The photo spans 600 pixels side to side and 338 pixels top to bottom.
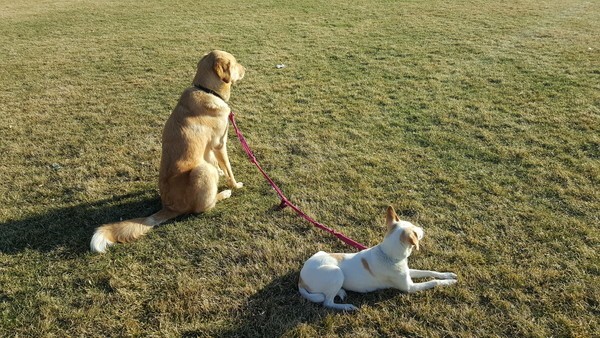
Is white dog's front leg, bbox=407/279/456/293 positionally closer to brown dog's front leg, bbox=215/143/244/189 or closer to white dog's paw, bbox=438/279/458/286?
white dog's paw, bbox=438/279/458/286

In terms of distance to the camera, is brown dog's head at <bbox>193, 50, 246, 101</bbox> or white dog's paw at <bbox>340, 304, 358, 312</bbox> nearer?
white dog's paw at <bbox>340, 304, 358, 312</bbox>

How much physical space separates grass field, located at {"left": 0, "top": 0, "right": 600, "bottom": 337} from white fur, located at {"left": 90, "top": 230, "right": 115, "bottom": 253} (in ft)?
0.23

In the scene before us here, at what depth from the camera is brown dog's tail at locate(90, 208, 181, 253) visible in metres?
4.09

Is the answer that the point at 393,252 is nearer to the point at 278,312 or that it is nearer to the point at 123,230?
the point at 278,312

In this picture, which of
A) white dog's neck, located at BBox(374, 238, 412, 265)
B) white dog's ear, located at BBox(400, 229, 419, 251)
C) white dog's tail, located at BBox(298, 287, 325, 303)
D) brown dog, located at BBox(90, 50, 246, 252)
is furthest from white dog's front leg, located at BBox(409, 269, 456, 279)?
brown dog, located at BBox(90, 50, 246, 252)

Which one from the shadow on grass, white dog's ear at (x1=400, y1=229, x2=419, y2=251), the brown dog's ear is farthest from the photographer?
the brown dog's ear

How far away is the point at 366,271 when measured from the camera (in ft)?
11.2

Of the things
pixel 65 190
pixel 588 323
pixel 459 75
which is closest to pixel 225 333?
pixel 588 323

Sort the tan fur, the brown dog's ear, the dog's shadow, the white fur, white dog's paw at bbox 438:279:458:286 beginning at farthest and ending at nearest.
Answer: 1. the brown dog's ear
2. the white fur
3. white dog's paw at bbox 438:279:458:286
4. the tan fur
5. the dog's shadow

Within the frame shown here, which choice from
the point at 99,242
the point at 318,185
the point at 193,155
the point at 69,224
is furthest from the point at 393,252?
the point at 69,224

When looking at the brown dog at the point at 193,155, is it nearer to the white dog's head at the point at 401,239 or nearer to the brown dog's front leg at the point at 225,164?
the brown dog's front leg at the point at 225,164

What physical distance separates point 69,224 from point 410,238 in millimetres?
3362

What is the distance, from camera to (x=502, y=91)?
7.64m

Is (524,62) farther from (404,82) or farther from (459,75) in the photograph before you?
(404,82)
